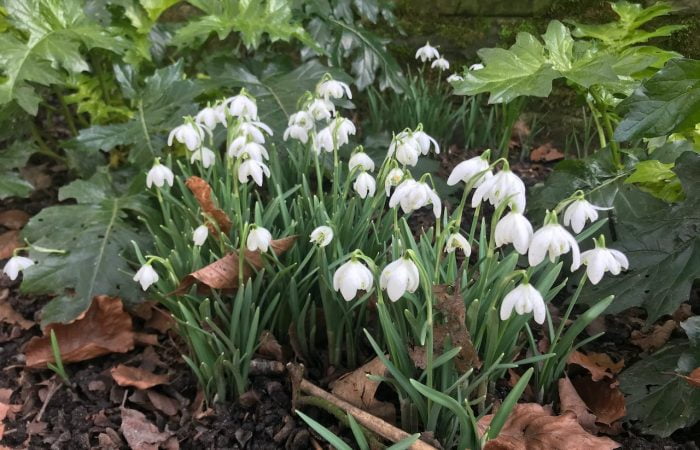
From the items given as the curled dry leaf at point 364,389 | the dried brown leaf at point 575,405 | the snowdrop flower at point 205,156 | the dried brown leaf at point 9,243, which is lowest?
the dried brown leaf at point 9,243

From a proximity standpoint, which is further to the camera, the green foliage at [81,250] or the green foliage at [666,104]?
the green foliage at [81,250]

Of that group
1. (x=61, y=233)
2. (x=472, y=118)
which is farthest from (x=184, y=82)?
(x=472, y=118)

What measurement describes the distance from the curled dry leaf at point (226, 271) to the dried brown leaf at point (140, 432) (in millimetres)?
336

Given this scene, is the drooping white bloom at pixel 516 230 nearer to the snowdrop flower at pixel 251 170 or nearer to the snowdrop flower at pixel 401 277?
the snowdrop flower at pixel 401 277

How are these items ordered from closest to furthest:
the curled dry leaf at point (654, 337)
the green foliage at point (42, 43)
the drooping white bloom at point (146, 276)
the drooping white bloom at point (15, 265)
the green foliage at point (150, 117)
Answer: the drooping white bloom at point (146, 276) → the curled dry leaf at point (654, 337) → the drooping white bloom at point (15, 265) → the green foliage at point (42, 43) → the green foliage at point (150, 117)

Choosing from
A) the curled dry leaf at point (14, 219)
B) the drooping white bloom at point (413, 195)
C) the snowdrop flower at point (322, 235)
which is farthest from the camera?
the curled dry leaf at point (14, 219)

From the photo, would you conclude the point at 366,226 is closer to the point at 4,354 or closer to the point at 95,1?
the point at 4,354

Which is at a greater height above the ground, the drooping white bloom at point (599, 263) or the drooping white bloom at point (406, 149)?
the drooping white bloom at point (406, 149)

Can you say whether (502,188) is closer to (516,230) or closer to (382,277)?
(516,230)

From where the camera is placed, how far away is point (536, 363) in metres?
1.45

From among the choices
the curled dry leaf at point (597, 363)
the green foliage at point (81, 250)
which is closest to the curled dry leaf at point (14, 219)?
the green foliage at point (81, 250)

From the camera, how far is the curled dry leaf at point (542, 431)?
1.30 metres

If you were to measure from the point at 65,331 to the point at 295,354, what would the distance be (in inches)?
28.3

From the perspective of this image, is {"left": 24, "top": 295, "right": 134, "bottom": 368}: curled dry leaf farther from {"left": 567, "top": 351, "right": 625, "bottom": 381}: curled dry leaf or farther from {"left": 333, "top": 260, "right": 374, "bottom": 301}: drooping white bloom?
{"left": 567, "top": 351, "right": 625, "bottom": 381}: curled dry leaf
